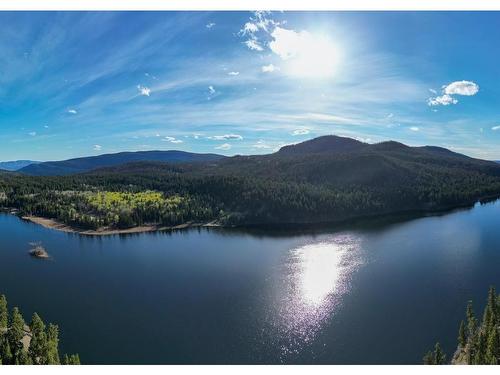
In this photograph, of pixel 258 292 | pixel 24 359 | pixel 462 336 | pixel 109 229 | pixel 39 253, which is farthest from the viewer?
pixel 109 229

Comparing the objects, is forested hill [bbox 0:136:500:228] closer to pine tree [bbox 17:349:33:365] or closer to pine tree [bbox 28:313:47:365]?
pine tree [bbox 28:313:47:365]

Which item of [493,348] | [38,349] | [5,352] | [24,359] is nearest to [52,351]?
[38,349]

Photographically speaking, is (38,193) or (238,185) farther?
(38,193)

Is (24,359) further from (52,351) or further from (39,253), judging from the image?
(39,253)

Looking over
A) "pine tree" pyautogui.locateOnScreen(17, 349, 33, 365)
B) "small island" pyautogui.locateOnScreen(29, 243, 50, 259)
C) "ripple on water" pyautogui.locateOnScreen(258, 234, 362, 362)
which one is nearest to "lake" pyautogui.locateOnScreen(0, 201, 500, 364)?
"ripple on water" pyautogui.locateOnScreen(258, 234, 362, 362)

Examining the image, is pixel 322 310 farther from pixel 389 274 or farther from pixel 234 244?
pixel 234 244

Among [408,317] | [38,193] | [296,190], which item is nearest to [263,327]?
[408,317]
